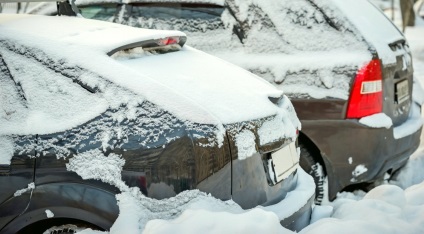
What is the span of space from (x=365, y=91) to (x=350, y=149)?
0.43m

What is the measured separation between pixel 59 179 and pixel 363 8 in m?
3.08

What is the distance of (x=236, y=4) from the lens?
467 centimetres

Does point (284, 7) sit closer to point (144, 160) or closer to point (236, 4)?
point (236, 4)

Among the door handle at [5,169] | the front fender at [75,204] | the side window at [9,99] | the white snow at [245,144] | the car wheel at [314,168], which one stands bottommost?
the car wheel at [314,168]

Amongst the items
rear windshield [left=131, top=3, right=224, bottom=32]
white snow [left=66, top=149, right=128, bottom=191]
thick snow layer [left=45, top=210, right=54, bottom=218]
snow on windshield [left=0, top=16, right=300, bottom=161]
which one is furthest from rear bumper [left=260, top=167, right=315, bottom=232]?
rear windshield [left=131, top=3, right=224, bottom=32]

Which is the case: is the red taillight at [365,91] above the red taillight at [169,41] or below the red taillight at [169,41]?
below

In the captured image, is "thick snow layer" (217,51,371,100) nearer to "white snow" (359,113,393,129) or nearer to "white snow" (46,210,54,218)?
"white snow" (359,113,393,129)

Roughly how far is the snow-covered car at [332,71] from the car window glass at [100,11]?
0.92m

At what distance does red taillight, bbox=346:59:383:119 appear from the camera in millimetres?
4066

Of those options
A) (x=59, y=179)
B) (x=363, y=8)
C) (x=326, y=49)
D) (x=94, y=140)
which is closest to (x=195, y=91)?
(x=94, y=140)

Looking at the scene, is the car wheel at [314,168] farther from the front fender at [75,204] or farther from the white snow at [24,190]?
the white snow at [24,190]

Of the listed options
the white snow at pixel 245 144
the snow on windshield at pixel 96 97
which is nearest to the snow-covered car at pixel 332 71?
the snow on windshield at pixel 96 97

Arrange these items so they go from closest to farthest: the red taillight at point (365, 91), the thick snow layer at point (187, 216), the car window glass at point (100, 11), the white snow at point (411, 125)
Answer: the thick snow layer at point (187, 216)
the red taillight at point (365, 91)
the white snow at point (411, 125)
the car window glass at point (100, 11)

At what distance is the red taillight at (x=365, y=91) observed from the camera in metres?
4.07
